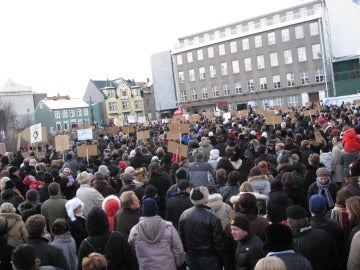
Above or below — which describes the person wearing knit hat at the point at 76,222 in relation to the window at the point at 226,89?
below

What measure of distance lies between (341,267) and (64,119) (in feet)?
273

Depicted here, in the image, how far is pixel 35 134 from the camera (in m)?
17.8

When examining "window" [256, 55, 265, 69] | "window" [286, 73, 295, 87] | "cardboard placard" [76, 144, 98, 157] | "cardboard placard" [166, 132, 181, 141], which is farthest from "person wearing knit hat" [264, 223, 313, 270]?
"window" [256, 55, 265, 69]

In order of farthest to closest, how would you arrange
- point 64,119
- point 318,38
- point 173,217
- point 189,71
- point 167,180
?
point 64,119 < point 189,71 < point 318,38 < point 167,180 < point 173,217

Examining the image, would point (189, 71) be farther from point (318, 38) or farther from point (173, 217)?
point (173, 217)

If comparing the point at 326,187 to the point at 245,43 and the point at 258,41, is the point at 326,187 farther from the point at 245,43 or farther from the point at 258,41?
the point at 245,43

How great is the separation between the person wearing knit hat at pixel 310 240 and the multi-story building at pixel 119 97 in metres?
82.8

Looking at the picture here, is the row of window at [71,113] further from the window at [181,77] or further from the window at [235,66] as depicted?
the window at [235,66]

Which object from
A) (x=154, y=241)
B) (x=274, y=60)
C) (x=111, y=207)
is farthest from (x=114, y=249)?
(x=274, y=60)

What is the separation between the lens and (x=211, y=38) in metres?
68.8

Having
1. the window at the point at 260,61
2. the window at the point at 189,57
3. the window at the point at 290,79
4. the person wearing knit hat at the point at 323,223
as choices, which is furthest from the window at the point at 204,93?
the person wearing knit hat at the point at 323,223

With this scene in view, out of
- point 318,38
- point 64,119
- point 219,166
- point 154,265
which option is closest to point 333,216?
point 154,265

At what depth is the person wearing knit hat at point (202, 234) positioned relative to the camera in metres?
5.66

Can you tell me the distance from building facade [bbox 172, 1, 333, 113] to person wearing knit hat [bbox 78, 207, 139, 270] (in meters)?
51.6
